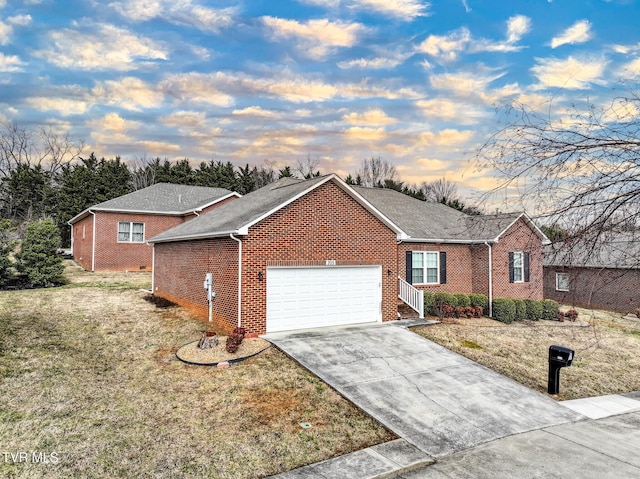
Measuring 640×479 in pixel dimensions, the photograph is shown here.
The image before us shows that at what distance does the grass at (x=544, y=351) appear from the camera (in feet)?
35.2

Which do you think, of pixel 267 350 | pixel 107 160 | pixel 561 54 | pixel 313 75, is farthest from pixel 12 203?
pixel 561 54

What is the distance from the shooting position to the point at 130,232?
88.7 ft

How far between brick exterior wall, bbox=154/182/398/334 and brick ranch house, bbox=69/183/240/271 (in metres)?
12.1

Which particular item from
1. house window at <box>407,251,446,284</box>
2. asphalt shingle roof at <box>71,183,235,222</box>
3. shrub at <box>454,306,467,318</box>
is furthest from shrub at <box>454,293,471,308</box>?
asphalt shingle roof at <box>71,183,235,222</box>

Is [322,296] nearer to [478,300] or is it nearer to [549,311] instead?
[478,300]

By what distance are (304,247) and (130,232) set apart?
59.8ft

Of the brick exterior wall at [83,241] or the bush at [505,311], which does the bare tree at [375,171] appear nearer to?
the brick exterior wall at [83,241]

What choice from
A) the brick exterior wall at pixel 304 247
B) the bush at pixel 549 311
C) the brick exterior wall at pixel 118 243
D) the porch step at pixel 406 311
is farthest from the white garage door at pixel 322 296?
the brick exterior wall at pixel 118 243

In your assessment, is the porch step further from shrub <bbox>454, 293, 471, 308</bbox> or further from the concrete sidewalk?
the concrete sidewalk

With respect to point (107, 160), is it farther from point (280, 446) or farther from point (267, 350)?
point (280, 446)

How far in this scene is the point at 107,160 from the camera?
177ft

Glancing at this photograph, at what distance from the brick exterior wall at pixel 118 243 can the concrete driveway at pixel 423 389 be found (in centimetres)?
1695

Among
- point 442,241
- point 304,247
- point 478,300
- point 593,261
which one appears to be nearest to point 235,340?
point 304,247

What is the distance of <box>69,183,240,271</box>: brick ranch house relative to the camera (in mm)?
26094
